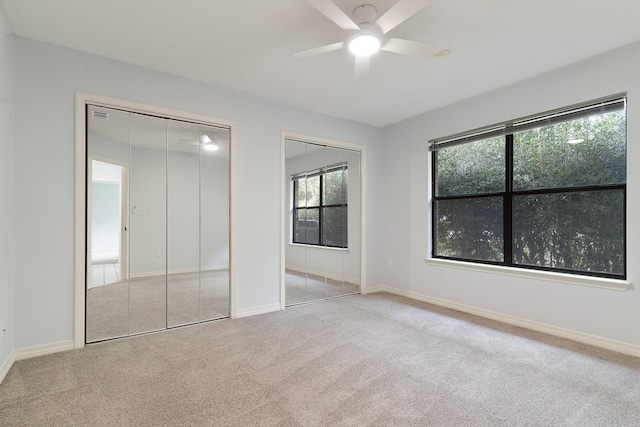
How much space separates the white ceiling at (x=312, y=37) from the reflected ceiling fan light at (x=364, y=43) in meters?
0.21

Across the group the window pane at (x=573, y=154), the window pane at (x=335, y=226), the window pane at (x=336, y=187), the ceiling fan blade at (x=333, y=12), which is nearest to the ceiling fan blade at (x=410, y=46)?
the ceiling fan blade at (x=333, y=12)

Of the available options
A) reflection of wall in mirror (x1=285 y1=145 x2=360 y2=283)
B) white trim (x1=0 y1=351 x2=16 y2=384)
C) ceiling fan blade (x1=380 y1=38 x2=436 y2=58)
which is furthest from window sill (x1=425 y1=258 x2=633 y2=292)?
white trim (x1=0 y1=351 x2=16 y2=384)

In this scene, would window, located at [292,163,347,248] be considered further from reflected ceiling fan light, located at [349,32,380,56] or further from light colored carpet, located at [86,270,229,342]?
reflected ceiling fan light, located at [349,32,380,56]

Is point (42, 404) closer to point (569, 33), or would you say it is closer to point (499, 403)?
point (499, 403)

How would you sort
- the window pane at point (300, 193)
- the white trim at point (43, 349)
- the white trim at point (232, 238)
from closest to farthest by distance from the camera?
1. the white trim at point (43, 349)
2. the white trim at point (232, 238)
3. the window pane at point (300, 193)

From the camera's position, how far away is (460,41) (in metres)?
2.65

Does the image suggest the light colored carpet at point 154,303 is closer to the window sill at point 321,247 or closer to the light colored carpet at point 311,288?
the light colored carpet at point 311,288

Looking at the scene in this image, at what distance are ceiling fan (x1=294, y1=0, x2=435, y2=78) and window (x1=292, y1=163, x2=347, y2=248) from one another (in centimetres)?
224

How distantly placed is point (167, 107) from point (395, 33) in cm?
235

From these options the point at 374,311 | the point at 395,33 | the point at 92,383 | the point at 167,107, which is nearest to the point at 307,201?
the point at 374,311

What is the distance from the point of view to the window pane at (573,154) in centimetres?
291

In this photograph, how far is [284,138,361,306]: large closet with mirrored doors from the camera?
428 centimetres

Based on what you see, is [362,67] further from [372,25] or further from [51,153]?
[51,153]

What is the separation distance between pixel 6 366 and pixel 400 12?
3.70m
